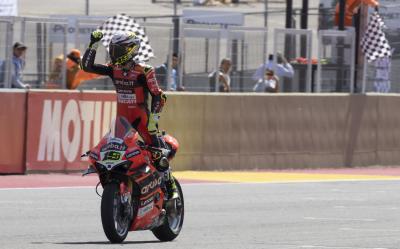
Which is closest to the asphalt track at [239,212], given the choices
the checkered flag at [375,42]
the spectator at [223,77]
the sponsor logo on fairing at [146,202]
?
the sponsor logo on fairing at [146,202]

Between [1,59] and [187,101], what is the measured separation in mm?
3337

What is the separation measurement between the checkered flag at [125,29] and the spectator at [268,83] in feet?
8.03

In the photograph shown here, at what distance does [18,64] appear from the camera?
1906cm

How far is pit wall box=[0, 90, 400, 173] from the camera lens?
19.0 metres

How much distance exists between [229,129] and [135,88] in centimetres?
1000

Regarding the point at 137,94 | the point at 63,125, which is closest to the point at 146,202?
the point at 137,94

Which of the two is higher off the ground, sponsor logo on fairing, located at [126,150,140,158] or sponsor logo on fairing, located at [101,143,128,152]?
sponsor logo on fairing, located at [101,143,128,152]

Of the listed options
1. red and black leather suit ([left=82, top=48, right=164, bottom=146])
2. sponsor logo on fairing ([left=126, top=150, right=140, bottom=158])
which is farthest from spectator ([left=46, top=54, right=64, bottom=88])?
sponsor logo on fairing ([left=126, top=150, right=140, bottom=158])

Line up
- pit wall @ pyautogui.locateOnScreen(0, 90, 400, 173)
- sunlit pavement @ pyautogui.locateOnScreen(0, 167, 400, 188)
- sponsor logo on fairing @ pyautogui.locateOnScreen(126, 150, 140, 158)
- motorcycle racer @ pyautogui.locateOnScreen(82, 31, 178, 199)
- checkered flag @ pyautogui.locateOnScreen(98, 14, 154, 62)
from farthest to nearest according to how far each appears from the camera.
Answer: checkered flag @ pyautogui.locateOnScreen(98, 14, 154, 62) → pit wall @ pyautogui.locateOnScreen(0, 90, 400, 173) → sunlit pavement @ pyautogui.locateOnScreen(0, 167, 400, 188) → motorcycle racer @ pyautogui.locateOnScreen(82, 31, 178, 199) → sponsor logo on fairing @ pyautogui.locateOnScreen(126, 150, 140, 158)

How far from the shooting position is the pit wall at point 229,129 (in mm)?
19047

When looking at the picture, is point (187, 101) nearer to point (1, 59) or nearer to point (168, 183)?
point (1, 59)

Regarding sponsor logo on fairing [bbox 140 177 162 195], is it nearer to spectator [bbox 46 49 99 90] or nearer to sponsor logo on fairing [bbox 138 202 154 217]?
sponsor logo on fairing [bbox 138 202 154 217]

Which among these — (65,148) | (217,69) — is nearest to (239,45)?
(217,69)

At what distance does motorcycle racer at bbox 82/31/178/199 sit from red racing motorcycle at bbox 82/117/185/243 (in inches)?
7.5
